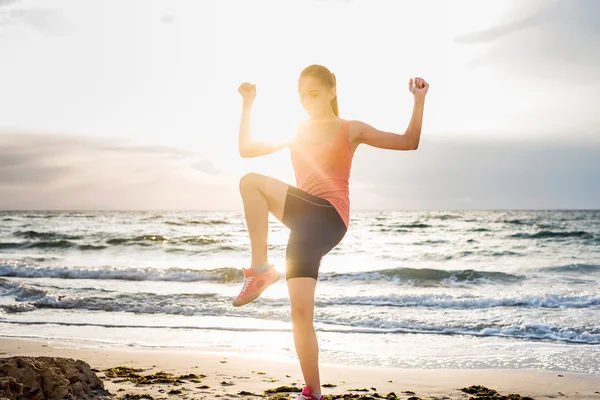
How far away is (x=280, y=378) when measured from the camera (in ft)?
18.1

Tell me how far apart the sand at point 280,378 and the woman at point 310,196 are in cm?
183

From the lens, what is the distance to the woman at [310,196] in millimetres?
3139

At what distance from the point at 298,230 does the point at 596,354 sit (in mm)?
5769

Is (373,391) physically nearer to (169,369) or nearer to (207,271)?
(169,369)

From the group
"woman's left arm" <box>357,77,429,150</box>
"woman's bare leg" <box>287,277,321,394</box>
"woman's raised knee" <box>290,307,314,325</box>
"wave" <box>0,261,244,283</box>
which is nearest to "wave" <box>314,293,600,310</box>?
"wave" <box>0,261,244,283</box>

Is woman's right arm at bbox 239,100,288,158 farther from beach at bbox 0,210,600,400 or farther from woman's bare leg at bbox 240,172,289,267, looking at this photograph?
beach at bbox 0,210,600,400

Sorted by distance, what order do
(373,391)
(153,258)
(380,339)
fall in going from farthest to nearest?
(153,258), (380,339), (373,391)

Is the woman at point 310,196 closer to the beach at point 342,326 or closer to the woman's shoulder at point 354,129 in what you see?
the woman's shoulder at point 354,129

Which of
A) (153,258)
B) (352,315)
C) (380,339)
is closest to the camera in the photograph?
(380,339)

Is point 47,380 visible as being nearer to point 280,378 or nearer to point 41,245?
point 280,378

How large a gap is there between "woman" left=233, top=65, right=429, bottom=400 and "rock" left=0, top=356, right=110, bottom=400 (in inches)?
64.0

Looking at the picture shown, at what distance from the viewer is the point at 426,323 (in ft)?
31.0

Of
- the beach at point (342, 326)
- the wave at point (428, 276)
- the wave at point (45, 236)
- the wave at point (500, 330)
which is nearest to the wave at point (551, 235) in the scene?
the beach at point (342, 326)

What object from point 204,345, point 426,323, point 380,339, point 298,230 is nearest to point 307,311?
point 298,230
